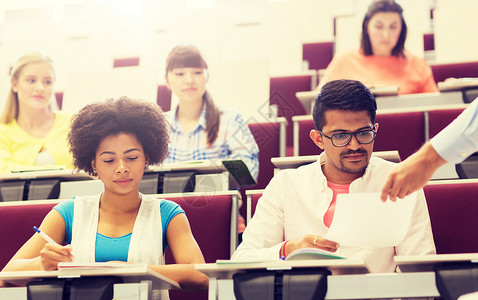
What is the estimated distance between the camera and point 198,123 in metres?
1.59

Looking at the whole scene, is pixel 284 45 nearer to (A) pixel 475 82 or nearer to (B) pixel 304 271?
(A) pixel 475 82

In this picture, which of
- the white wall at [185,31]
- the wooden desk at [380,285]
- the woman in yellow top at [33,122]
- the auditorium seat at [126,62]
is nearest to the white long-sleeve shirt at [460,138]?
the wooden desk at [380,285]

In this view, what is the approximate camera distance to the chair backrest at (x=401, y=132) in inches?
55.1

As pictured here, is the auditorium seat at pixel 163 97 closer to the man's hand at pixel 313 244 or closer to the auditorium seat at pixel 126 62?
the auditorium seat at pixel 126 62

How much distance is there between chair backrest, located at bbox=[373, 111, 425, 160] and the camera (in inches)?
55.1

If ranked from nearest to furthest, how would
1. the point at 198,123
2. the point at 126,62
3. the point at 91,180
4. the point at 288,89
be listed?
1. the point at 91,180
2. the point at 198,123
3. the point at 288,89
4. the point at 126,62

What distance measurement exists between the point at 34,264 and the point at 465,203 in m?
0.68

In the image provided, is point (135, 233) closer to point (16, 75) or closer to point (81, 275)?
point (81, 275)

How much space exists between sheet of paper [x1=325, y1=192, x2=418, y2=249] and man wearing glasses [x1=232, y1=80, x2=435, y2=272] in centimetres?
16

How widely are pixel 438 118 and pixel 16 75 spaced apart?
3.36 feet

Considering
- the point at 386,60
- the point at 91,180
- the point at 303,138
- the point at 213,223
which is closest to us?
the point at 213,223

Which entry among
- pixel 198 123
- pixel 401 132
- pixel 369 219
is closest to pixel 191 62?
pixel 198 123

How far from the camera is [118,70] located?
2.04 m

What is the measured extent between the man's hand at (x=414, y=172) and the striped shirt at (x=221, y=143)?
746mm
